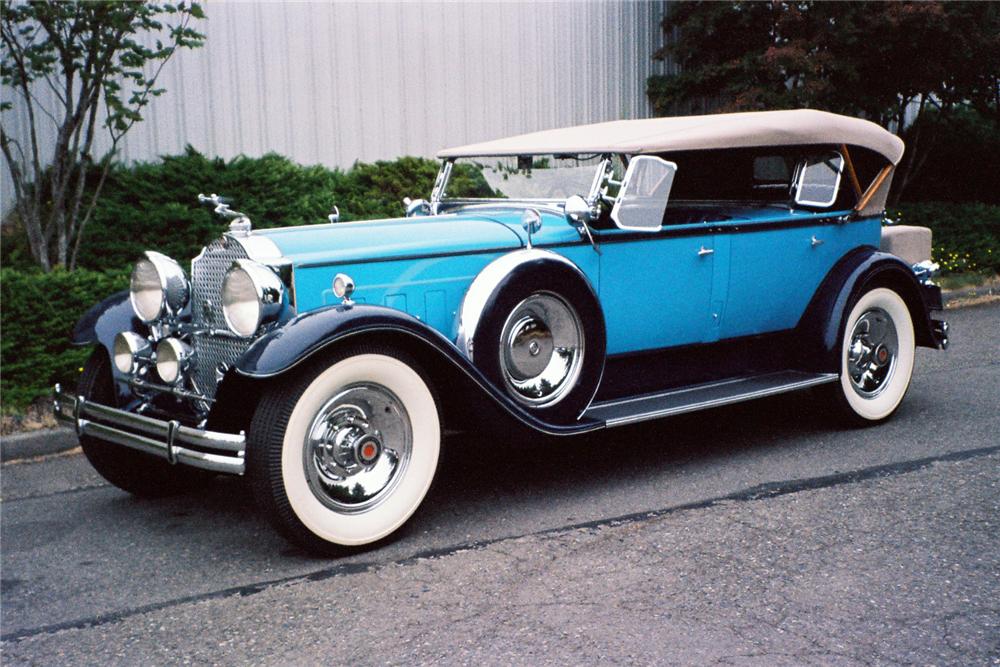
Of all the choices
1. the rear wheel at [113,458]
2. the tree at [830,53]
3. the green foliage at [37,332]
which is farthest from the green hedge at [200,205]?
the tree at [830,53]

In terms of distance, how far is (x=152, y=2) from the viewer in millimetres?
8445

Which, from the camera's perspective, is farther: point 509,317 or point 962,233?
point 962,233

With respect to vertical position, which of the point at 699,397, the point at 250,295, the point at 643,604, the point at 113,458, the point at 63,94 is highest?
the point at 63,94

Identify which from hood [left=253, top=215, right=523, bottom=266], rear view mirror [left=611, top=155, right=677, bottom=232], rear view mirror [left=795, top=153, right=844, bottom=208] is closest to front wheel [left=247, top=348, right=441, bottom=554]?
hood [left=253, top=215, right=523, bottom=266]

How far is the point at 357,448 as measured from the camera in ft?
13.2

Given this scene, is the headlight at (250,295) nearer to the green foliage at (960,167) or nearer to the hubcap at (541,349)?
the hubcap at (541,349)

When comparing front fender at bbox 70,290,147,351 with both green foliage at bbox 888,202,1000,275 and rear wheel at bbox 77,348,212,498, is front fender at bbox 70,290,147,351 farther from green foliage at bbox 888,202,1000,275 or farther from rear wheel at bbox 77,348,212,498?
green foliage at bbox 888,202,1000,275

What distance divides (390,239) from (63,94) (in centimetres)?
493

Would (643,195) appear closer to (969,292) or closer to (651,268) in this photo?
(651,268)

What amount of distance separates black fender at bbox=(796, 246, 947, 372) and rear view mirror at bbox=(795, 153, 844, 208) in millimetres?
351

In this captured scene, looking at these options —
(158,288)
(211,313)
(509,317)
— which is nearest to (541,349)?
(509,317)

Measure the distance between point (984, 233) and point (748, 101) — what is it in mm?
3046

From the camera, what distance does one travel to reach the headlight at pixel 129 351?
453 centimetres

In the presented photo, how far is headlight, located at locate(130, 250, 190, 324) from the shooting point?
4.55m
